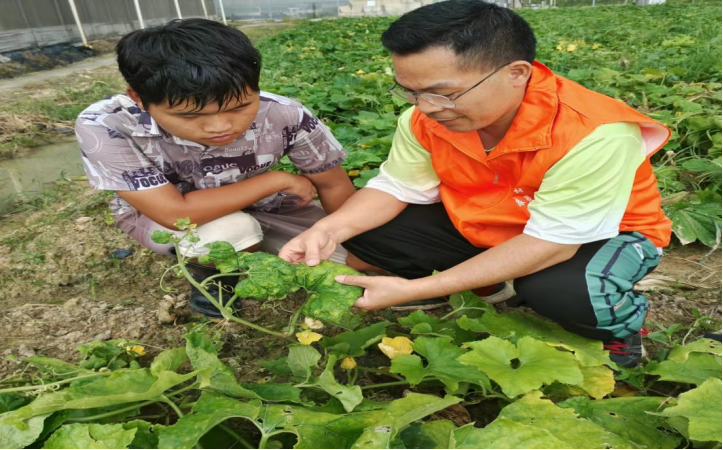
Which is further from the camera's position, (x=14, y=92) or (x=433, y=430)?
(x=14, y=92)

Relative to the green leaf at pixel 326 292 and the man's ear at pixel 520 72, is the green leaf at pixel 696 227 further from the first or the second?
the green leaf at pixel 326 292

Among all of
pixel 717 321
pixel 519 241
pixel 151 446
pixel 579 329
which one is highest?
pixel 519 241

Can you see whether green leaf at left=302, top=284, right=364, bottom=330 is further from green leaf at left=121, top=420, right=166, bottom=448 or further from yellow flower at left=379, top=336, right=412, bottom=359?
green leaf at left=121, top=420, right=166, bottom=448

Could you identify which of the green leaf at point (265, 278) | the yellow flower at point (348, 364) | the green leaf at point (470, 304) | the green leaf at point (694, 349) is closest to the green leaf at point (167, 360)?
the green leaf at point (265, 278)

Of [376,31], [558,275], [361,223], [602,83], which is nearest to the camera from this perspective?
[558,275]

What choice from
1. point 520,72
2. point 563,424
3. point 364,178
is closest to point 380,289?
point 563,424

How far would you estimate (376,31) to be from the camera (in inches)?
440

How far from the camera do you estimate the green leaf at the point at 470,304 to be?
65.6 inches

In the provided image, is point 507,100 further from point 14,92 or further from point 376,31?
point 376,31

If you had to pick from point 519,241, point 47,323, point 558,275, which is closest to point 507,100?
point 519,241

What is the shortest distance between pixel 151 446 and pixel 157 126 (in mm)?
1024

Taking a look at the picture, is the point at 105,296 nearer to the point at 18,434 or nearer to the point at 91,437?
the point at 18,434

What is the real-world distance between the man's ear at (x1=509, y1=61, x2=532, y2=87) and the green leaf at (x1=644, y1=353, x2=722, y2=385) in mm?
835

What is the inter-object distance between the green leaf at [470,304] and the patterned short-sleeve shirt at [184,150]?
76cm
